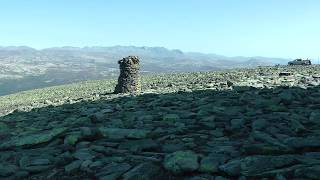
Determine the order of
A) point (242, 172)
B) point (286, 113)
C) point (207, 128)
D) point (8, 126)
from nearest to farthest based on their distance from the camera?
point (242, 172), point (207, 128), point (286, 113), point (8, 126)

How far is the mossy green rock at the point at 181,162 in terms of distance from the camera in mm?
10648

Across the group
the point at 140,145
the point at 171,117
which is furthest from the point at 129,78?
the point at 140,145

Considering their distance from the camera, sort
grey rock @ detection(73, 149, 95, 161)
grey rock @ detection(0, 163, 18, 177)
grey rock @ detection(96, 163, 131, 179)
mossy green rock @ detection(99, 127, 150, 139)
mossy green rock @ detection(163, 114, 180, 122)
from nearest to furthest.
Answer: grey rock @ detection(96, 163, 131, 179)
grey rock @ detection(0, 163, 18, 177)
grey rock @ detection(73, 149, 95, 161)
mossy green rock @ detection(99, 127, 150, 139)
mossy green rock @ detection(163, 114, 180, 122)

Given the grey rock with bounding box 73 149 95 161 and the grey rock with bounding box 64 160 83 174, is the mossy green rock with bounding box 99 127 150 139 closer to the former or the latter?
the grey rock with bounding box 73 149 95 161

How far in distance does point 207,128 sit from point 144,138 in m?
1.99

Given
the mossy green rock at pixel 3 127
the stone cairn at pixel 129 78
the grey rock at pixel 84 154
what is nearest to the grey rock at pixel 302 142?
the grey rock at pixel 84 154

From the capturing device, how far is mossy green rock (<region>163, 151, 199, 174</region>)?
1065 cm

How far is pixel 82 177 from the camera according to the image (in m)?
11.3

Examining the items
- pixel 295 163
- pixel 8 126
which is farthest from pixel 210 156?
pixel 8 126

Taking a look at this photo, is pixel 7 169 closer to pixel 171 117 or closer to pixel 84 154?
pixel 84 154

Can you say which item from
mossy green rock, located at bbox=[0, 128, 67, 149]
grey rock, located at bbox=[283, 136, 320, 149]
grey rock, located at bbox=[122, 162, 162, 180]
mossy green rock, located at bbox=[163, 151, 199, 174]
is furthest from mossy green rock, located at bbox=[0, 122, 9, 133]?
grey rock, located at bbox=[283, 136, 320, 149]

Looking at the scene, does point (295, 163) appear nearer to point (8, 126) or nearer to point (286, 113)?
point (286, 113)

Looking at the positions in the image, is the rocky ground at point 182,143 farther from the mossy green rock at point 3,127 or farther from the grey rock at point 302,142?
the mossy green rock at point 3,127

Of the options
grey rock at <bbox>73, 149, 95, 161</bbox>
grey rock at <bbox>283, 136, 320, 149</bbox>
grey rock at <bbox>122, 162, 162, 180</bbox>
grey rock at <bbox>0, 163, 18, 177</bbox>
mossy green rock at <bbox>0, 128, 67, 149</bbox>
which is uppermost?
grey rock at <bbox>283, 136, 320, 149</bbox>
